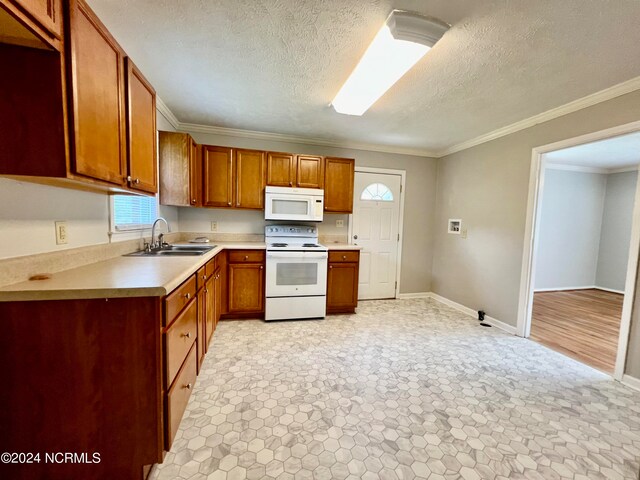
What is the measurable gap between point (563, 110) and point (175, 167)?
3998mm

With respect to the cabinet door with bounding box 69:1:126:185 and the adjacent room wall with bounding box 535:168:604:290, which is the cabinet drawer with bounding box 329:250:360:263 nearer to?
the cabinet door with bounding box 69:1:126:185

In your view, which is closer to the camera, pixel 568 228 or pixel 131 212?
pixel 131 212

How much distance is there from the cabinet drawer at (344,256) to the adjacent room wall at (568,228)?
4055mm

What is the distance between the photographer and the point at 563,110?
252 centimetres

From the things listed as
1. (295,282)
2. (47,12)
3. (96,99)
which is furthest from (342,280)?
(47,12)

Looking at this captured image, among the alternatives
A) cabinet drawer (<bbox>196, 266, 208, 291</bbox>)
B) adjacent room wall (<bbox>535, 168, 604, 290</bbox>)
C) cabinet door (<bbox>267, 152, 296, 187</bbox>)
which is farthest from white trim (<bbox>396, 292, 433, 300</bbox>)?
cabinet drawer (<bbox>196, 266, 208, 291</bbox>)

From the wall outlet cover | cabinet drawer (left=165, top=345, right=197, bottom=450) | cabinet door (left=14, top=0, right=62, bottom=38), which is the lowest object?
cabinet drawer (left=165, top=345, right=197, bottom=450)

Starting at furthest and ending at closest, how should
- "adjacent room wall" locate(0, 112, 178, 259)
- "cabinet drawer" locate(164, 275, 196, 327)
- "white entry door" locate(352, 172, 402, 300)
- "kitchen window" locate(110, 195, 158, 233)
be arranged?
1. "white entry door" locate(352, 172, 402, 300)
2. "kitchen window" locate(110, 195, 158, 233)
3. "cabinet drawer" locate(164, 275, 196, 327)
4. "adjacent room wall" locate(0, 112, 178, 259)

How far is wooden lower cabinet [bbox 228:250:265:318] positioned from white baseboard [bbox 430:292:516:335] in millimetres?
2872

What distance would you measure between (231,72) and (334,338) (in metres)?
2.71

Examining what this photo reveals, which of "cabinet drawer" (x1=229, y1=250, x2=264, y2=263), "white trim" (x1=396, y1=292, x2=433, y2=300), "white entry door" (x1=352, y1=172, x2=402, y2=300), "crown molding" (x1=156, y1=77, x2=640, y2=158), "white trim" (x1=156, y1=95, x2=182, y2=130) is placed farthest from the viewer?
"white trim" (x1=396, y1=292, x2=433, y2=300)

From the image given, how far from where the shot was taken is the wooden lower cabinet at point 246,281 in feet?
10.2

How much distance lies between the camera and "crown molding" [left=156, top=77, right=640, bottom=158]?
219 cm

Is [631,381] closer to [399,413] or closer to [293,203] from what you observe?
[399,413]
